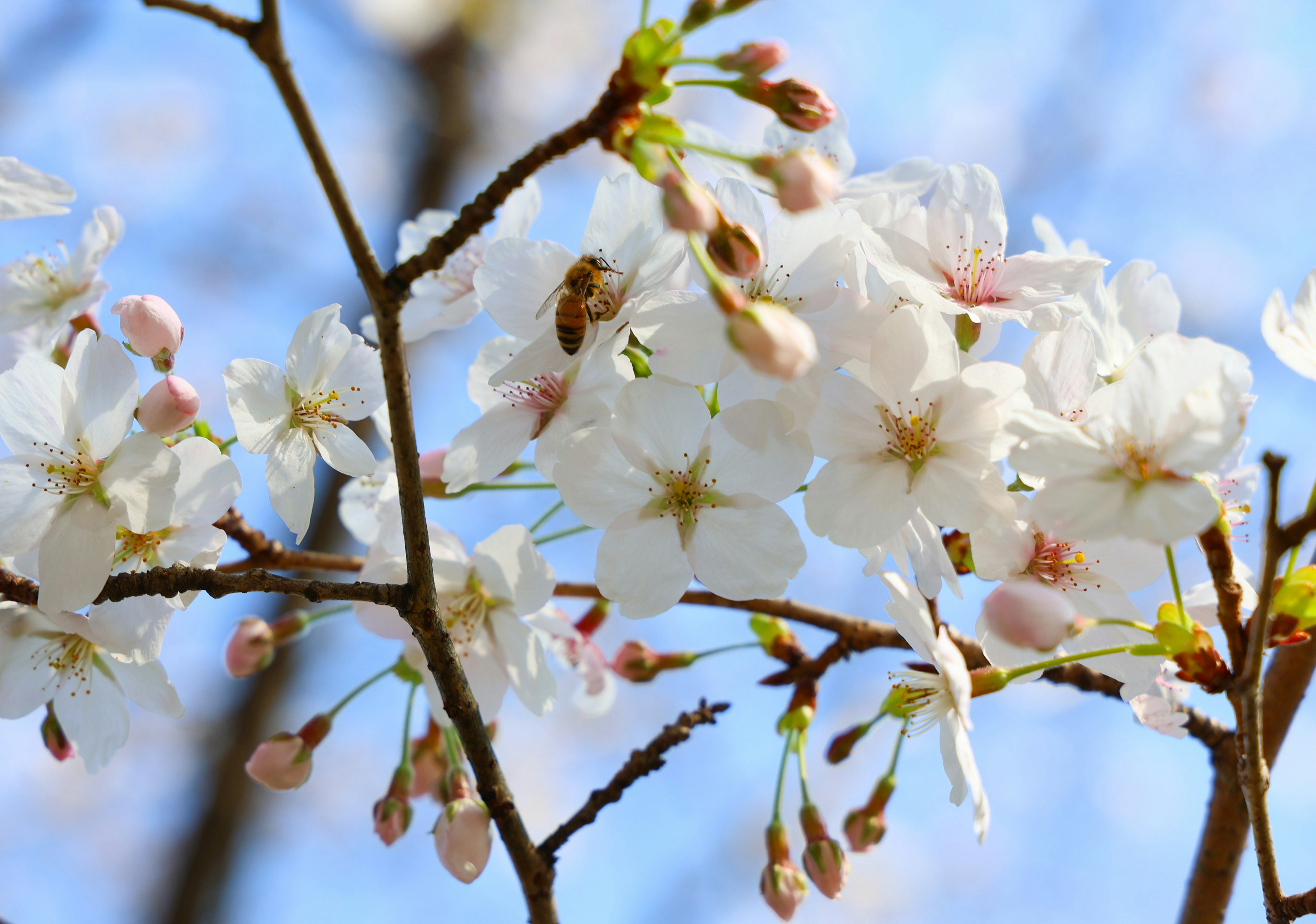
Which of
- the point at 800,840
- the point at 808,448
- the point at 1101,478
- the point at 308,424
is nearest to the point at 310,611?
the point at 308,424

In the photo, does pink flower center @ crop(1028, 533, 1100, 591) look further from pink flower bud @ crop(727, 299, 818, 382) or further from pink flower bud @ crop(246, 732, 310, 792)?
pink flower bud @ crop(246, 732, 310, 792)

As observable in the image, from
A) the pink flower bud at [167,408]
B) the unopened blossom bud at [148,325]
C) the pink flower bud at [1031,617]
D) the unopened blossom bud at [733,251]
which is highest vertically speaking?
the unopened blossom bud at [148,325]

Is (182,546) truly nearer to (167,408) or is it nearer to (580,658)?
(167,408)

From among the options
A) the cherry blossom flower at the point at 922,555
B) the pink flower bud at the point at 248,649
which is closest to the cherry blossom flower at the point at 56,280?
the pink flower bud at the point at 248,649

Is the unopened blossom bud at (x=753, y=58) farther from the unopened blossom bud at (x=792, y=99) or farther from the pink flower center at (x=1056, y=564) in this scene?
the pink flower center at (x=1056, y=564)

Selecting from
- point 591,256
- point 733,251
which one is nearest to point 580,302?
point 591,256

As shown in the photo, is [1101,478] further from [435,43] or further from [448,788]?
[435,43]
